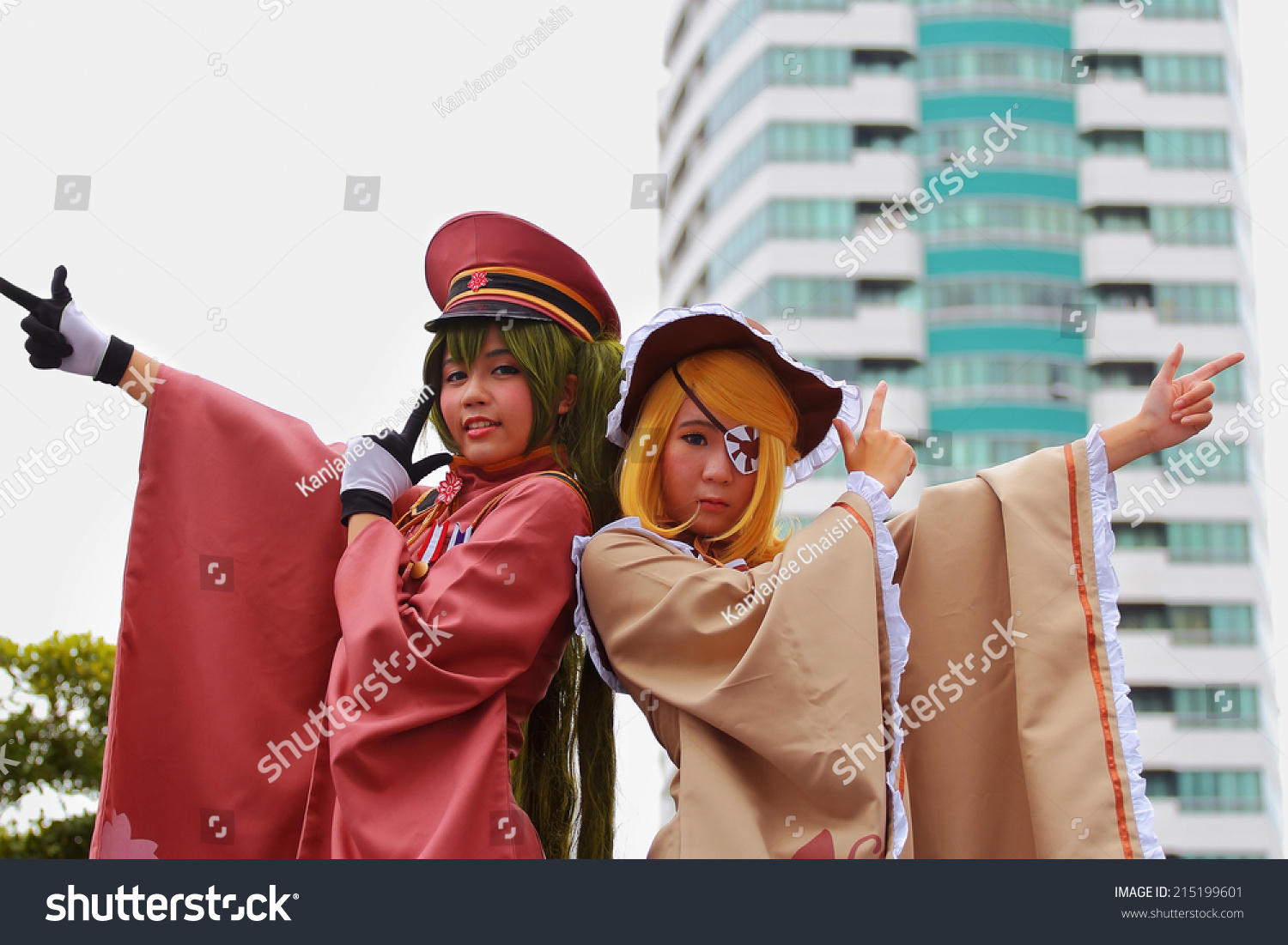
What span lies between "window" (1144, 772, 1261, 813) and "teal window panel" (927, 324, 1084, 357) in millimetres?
9108

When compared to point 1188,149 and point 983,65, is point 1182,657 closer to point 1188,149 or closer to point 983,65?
point 1188,149

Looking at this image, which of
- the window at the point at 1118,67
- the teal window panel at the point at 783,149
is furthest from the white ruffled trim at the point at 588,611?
the window at the point at 1118,67

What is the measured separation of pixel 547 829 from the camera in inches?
124

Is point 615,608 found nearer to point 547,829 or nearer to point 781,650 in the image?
point 781,650

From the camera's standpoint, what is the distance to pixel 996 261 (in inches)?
1012

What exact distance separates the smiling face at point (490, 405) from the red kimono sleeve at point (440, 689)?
0.78 ft

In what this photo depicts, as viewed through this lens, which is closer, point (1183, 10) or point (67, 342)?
point (67, 342)

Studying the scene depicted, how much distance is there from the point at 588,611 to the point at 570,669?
14.6 inches

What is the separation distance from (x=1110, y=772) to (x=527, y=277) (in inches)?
71.8

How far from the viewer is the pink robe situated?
2.67 m

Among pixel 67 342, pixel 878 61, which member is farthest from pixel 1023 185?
pixel 67 342

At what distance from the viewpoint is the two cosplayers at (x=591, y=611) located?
2.69 meters

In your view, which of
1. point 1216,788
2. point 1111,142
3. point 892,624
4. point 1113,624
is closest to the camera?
point 892,624

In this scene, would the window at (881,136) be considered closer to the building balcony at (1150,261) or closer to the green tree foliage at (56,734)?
the building balcony at (1150,261)
